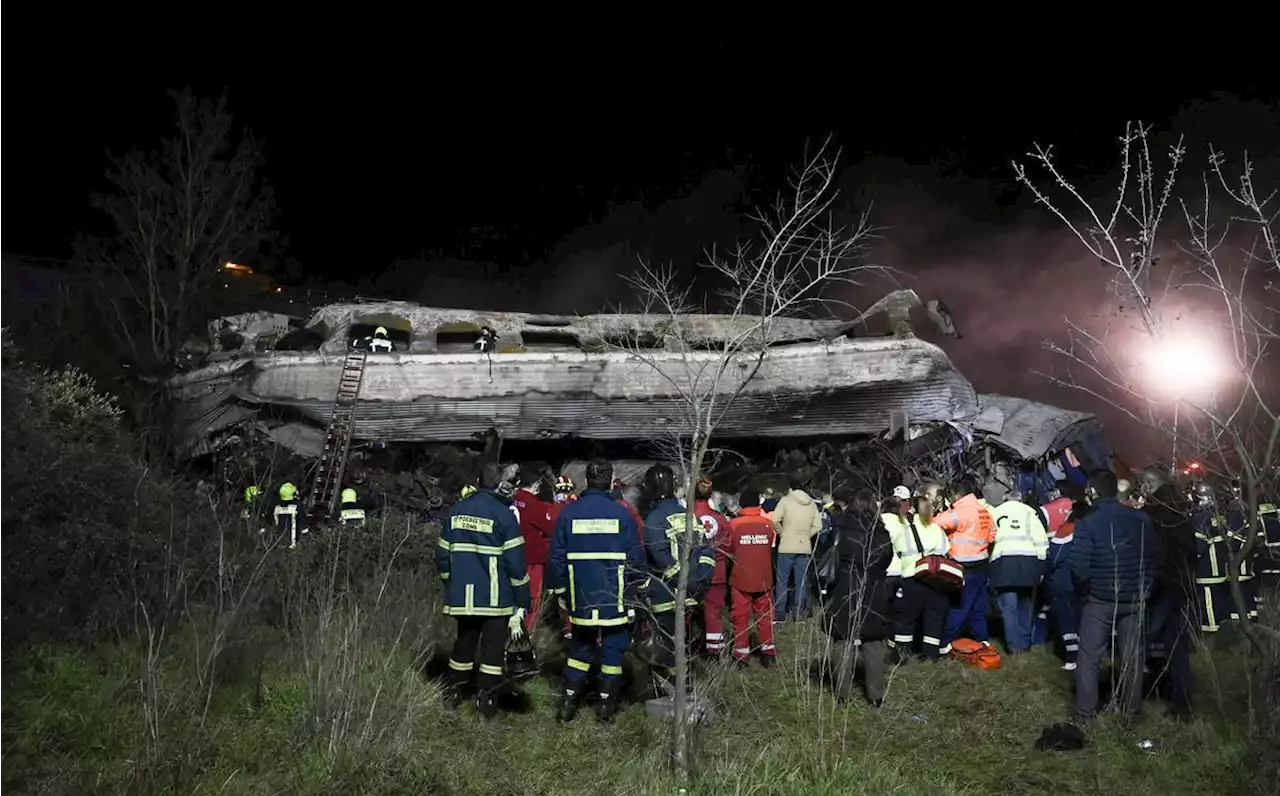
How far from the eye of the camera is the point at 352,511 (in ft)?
31.2

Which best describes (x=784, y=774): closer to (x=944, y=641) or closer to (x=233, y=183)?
(x=944, y=641)

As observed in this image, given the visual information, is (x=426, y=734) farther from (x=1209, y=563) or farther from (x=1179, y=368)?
(x=1209, y=563)

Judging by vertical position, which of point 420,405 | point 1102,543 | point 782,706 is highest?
point 420,405

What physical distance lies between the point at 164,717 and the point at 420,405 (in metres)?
9.61

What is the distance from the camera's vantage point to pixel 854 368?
14203 millimetres

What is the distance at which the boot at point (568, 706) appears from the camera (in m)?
5.70

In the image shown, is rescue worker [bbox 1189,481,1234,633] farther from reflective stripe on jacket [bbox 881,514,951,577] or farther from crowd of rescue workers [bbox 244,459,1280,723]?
reflective stripe on jacket [bbox 881,514,951,577]

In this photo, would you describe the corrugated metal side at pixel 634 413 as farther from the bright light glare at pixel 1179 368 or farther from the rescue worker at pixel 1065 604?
the bright light glare at pixel 1179 368

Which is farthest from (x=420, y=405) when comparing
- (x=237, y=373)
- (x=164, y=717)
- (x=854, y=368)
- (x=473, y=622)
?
(x=164, y=717)

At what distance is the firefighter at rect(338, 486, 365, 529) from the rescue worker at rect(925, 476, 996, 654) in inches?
230

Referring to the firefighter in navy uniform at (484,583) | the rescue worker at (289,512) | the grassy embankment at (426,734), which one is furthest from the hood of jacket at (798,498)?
the rescue worker at (289,512)

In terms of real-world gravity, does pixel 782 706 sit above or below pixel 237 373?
below

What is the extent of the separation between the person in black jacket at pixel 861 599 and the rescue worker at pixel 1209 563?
9.65ft

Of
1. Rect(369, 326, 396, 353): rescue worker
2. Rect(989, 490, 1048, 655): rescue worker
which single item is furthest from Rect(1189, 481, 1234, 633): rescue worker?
Rect(369, 326, 396, 353): rescue worker
